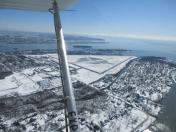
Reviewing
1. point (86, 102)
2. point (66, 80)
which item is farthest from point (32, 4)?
point (86, 102)

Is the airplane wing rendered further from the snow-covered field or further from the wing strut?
the snow-covered field

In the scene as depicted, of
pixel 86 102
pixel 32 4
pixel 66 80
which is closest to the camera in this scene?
pixel 66 80

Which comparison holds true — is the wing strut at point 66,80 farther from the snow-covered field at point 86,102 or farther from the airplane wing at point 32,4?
the snow-covered field at point 86,102

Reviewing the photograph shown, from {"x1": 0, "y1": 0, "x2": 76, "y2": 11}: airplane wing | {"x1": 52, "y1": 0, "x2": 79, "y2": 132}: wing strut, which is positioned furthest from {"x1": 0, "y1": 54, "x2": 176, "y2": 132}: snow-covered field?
{"x1": 52, "y1": 0, "x2": 79, "y2": 132}: wing strut

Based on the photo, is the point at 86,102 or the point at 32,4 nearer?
the point at 32,4

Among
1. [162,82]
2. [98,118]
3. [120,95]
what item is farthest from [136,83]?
[98,118]

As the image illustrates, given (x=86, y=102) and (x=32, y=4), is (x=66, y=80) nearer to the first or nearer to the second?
(x=32, y=4)

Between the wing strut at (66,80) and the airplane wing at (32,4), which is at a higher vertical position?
the airplane wing at (32,4)

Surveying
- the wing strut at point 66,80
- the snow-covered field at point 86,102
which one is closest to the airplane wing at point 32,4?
the wing strut at point 66,80

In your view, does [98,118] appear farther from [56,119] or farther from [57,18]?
[57,18]
